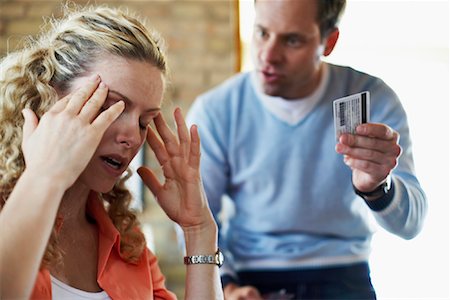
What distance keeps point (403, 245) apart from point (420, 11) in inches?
14.5

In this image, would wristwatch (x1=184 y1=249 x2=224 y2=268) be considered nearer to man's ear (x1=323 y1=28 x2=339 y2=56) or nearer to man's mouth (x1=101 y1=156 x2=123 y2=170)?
man's mouth (x1=101 y1=156 x2=123 y2=170)

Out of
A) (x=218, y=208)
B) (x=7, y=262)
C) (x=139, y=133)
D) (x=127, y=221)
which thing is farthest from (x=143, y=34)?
(x=218, y=208)

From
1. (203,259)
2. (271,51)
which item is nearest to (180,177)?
(203,259)

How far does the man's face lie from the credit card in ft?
0.39

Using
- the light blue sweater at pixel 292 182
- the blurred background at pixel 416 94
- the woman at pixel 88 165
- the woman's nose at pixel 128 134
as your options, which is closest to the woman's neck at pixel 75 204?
the woman at pixel 88 165

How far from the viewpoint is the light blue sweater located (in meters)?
1.11

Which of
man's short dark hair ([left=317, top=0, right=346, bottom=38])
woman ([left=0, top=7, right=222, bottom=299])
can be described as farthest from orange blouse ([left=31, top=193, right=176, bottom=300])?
man's short dark hair ([left=317, top=0, right=346, bottom=38])

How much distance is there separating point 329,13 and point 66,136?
1.76 feet

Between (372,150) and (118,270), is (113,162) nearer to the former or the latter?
(118,270)

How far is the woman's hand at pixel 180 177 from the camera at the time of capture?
3.75ft

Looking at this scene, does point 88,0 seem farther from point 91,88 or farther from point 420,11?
point 420,11

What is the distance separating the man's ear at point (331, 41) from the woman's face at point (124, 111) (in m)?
0.31

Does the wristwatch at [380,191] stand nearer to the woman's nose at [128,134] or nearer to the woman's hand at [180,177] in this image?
the woman's hand at [180,177]

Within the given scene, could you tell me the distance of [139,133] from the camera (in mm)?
993
